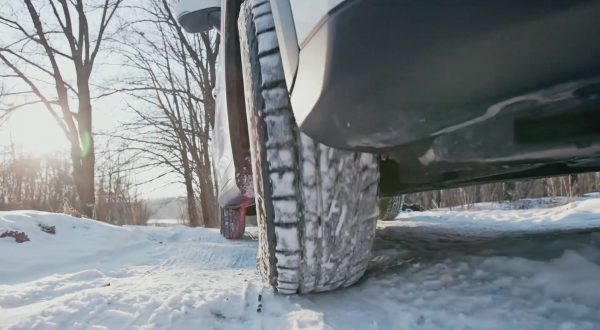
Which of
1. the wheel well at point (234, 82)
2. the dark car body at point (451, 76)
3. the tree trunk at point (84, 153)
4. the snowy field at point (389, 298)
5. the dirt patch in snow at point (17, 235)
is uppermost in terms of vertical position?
the tree trunk at point (84, 153)

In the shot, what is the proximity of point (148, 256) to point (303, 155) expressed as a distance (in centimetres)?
208

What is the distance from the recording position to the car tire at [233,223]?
424 centimetres

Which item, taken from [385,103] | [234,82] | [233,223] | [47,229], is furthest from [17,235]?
[385,103]

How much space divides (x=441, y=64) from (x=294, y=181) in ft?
1.67

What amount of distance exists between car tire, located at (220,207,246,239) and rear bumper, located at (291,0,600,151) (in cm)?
356

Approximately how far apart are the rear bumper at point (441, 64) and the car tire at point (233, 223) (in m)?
3.56

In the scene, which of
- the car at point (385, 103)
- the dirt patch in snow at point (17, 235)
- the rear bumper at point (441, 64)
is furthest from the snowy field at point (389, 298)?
the dirt patch in snow at point (17, 235)

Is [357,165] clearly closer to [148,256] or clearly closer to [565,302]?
[565,302]

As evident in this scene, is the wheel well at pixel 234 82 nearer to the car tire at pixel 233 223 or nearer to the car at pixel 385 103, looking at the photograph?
the car at pixel 385 103

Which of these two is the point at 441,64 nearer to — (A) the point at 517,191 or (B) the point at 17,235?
(B) the point at 17,235

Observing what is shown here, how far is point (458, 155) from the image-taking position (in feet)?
2.89

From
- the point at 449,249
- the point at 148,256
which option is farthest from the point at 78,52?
the point at 449,249

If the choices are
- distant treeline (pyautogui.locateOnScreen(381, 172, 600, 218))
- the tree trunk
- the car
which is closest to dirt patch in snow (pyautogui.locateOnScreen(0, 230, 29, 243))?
the car

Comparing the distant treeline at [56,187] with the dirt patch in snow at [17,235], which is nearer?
the dirt patch in snow at [17,235]
